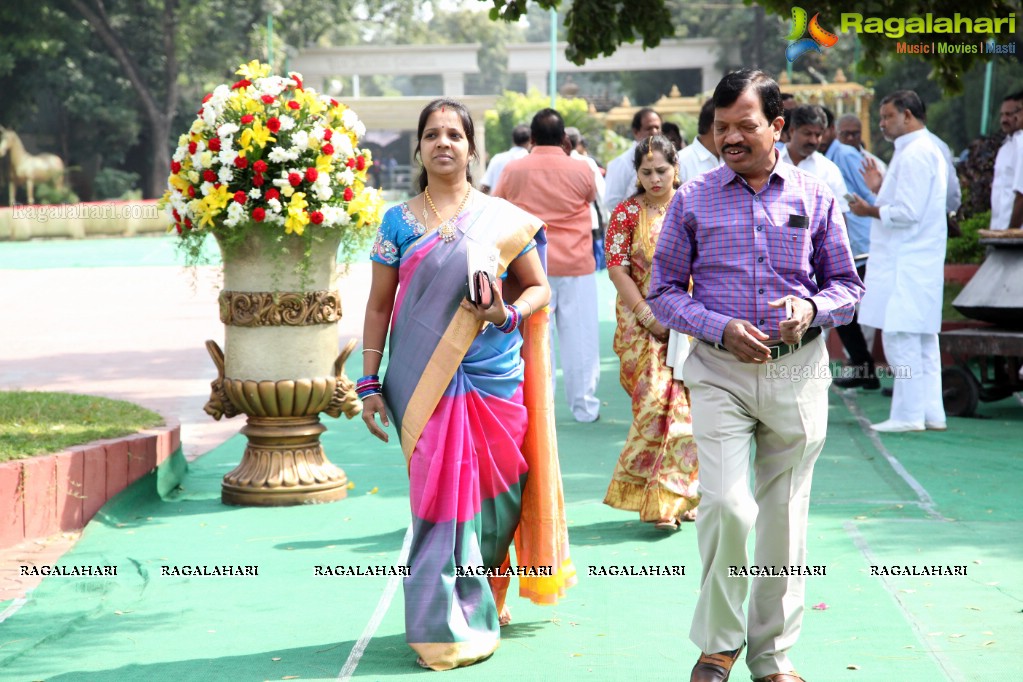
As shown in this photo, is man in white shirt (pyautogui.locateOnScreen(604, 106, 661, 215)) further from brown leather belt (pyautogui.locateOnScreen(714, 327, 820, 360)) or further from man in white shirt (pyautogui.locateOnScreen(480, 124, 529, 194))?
brown leather belt (pyautogui.locateOnScreen(714, 327, 820, 360))

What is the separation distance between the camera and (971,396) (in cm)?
887

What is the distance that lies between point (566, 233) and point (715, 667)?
545cm

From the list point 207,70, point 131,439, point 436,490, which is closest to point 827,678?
point 436,490

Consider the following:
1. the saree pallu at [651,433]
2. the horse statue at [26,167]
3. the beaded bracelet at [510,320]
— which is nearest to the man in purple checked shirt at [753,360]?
the beaded bracelet at [510,320]

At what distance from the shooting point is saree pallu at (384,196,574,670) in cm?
421

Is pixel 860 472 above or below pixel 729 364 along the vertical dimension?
below

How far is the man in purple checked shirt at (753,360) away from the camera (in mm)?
3719

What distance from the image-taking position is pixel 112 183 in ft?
142

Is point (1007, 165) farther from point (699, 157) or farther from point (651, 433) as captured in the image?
point (651, 433)

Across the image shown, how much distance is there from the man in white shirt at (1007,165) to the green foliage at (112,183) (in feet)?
124

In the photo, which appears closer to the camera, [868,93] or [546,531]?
[546,531]

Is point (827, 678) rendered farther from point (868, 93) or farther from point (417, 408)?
point (868, 93)

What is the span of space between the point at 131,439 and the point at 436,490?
9.27 ft

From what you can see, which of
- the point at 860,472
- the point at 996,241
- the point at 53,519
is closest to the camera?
the point at 53,519
